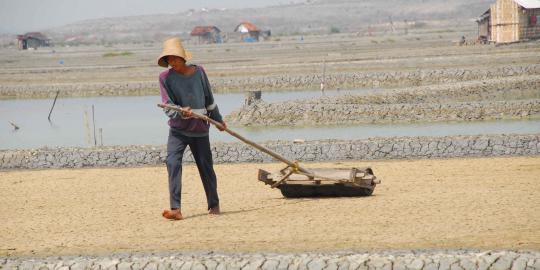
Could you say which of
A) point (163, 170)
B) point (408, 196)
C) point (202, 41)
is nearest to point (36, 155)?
point (163, 170)

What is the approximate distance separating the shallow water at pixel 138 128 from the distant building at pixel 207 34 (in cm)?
7788

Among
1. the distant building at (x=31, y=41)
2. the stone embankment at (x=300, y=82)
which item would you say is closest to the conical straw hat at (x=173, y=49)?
the stone embankment at (x=300, y=82)

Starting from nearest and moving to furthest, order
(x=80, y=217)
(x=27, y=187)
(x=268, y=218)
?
1. (x=268, y=218)
2. (x=80, y=217)
3. (x=27, y=187)

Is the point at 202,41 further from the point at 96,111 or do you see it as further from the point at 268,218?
the point at 268,218

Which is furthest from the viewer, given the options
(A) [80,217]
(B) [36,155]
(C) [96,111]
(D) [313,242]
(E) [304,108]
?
(C) [96,111]

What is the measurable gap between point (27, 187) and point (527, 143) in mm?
5676

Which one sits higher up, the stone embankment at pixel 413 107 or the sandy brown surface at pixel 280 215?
the sandy brown surface at pixel 280 215

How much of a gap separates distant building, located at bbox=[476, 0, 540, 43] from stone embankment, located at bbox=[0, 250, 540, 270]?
39353 millimetres

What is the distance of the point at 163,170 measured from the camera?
499 inches

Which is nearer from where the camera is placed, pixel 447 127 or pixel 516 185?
pixel 516 185

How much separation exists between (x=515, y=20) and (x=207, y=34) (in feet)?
212

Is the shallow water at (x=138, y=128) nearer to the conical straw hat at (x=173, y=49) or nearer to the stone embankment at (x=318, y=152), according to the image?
the stone embankment at (x=318, y=152)

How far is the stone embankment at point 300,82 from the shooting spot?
97.9 feet

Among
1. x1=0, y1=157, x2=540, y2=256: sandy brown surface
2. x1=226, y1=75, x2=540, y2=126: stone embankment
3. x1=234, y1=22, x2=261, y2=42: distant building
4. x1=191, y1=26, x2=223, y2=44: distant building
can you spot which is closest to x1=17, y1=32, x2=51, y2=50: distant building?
x1=191, y1=26, x2=223, y2=44: distant building
